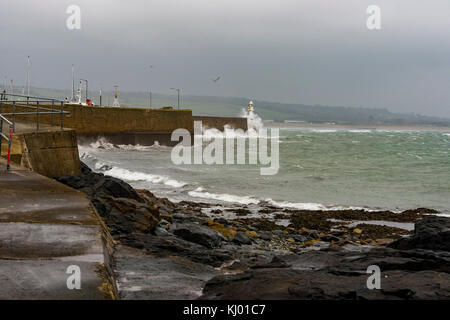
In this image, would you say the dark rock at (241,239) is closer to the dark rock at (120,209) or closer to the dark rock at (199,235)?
the dark rock at (199,235)

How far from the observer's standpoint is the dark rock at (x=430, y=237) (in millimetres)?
8008

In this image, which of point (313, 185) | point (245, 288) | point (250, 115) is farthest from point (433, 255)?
point (250, 115)

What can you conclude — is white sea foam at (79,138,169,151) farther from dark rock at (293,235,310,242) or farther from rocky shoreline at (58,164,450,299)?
dark rock at (293,235,310,242)

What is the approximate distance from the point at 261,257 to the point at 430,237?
8.17 feet

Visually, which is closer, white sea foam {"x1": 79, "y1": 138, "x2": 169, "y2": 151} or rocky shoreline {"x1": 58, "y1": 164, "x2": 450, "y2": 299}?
rocky shoreline {"x1": 58, "y1": 164, "x2": 450, "y2": 299}

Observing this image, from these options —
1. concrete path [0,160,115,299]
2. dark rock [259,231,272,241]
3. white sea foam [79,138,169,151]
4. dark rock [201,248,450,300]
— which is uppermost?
concrete path [0,160,115,299]

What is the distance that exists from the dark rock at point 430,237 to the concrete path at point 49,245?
451 centimetres

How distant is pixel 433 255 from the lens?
6668mm

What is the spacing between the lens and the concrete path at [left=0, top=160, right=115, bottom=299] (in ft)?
14.4

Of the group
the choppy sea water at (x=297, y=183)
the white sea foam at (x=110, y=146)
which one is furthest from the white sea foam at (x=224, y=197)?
the white sea foam at (x=110, y=146)

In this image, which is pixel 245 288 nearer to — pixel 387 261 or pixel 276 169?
pixel 387 261

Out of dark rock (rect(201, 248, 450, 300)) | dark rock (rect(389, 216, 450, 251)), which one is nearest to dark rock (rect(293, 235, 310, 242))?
dark rock (rect(389, 216, 450, 251))

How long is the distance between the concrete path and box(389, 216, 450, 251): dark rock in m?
4.51
